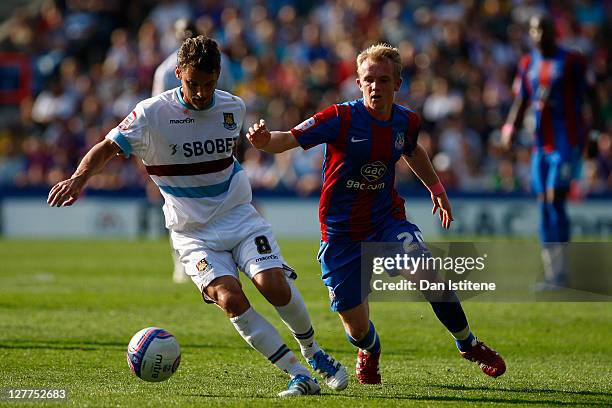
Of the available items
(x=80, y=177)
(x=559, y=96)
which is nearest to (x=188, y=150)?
(x=80, y=177)

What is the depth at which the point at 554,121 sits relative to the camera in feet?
43.4

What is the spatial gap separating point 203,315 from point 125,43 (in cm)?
1564

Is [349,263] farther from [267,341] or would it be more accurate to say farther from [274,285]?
[267,341]

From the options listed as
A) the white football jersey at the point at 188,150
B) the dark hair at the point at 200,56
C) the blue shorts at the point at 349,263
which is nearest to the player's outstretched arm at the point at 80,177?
the white football jersey at the point at 188,150

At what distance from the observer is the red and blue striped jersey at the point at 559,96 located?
43.0 feet

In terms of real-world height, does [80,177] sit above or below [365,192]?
above

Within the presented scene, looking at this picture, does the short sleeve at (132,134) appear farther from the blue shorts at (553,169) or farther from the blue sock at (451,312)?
the blue shorts at (553,169)

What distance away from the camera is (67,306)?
11641 mm

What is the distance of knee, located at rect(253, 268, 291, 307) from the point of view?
6926 millimetres

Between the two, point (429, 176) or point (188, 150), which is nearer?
point (188, 150)

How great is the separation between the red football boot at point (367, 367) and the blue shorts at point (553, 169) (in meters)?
6.04

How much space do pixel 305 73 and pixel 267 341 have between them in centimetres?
1718

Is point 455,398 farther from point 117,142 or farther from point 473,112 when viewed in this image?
point 473,112

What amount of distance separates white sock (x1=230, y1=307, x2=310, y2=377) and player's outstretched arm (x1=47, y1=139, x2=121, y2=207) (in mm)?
1206
